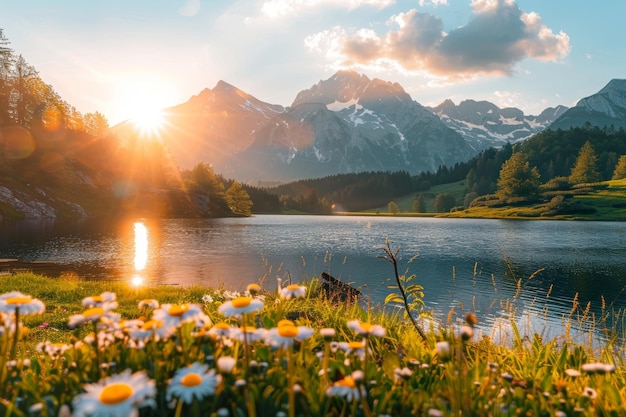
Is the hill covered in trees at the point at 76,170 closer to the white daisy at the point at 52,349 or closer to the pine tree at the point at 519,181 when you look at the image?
the white daisy at the point at 52,349

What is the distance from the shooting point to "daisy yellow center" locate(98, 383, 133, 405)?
1.84 meters

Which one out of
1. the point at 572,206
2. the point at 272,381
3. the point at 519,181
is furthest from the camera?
the point at 519,181

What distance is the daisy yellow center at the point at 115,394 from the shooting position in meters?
1.84

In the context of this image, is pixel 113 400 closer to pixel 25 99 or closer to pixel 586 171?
pixel 25 99

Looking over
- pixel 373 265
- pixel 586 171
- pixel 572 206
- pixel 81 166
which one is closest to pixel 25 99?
pixel 81 166

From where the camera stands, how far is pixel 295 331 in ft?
9.41

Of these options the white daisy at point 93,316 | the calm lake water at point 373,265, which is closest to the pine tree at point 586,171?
the calm lake water at point 373,265

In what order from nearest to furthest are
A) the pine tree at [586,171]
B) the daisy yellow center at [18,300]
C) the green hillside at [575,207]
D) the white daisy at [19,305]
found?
the white daisy at [19,305] < the daisy yellow center at [18,300] < the green hillside at [575,207] < the pine tree at [586,171]

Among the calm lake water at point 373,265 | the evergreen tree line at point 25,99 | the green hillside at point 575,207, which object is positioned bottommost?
the calm lake water at point 373,265

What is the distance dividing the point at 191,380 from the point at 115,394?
1.62 feet

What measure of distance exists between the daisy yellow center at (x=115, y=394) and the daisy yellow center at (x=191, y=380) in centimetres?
38

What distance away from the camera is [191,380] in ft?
7.48

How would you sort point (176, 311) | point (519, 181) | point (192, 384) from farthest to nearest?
point (519, 181), point (176, 311), point (192, 384)

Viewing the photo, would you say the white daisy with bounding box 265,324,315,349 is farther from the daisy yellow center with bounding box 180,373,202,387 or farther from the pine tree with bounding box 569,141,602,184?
the pine tree with bounding box 569,141,602,184
